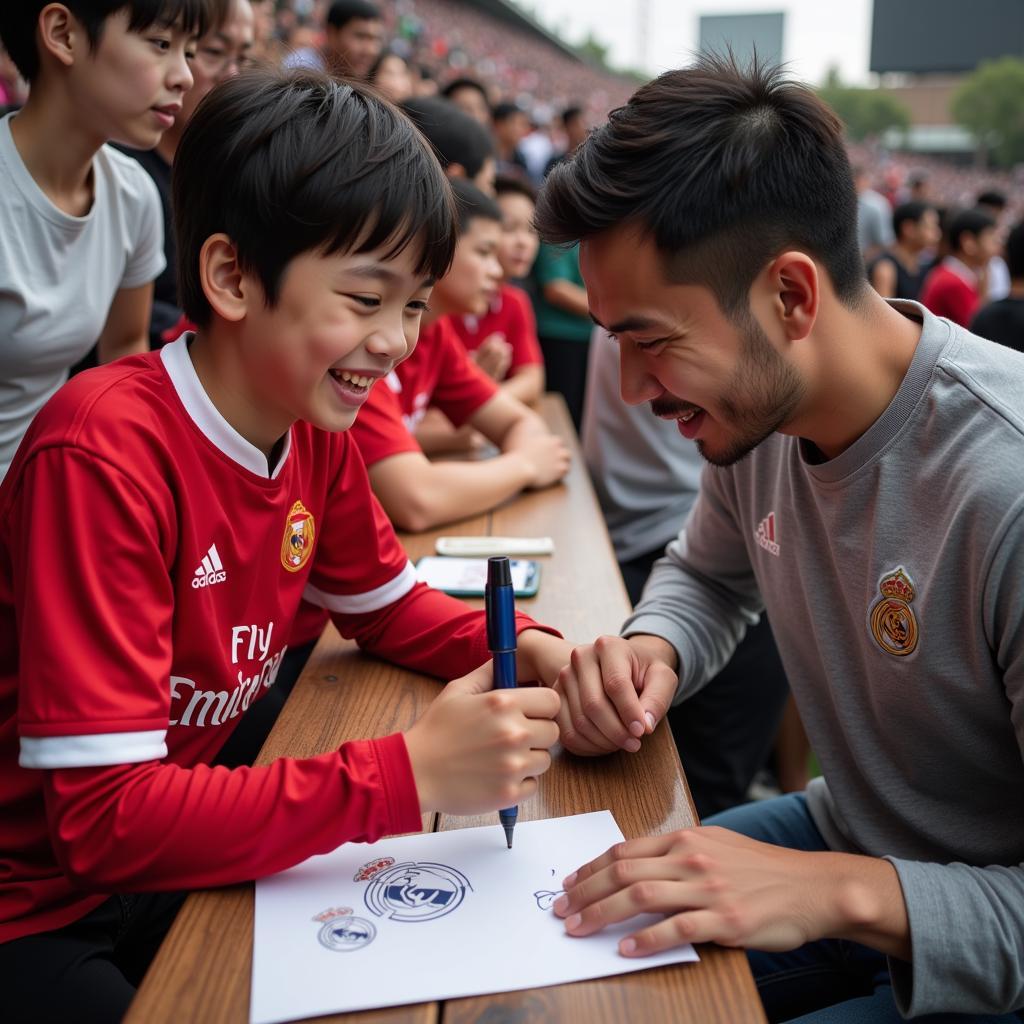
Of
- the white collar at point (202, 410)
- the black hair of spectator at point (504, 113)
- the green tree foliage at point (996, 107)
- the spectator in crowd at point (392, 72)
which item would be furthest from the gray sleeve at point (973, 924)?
the green tree foliage at point (996, 107)

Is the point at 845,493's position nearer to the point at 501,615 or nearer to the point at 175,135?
the point at 501,615

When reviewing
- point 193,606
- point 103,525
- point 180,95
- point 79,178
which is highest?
point 180,95

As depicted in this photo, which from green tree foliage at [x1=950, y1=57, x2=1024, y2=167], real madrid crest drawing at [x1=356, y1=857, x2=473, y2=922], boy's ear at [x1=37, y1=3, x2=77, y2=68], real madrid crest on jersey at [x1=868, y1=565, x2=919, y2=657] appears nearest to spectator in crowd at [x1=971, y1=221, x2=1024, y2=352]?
real madrid crest on jersey at [x1=868, y1=565, x2=919, y2=657]

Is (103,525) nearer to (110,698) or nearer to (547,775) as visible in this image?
(110,698)

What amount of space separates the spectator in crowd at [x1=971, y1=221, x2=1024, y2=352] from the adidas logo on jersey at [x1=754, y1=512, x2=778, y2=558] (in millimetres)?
2965

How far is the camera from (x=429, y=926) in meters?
0.82

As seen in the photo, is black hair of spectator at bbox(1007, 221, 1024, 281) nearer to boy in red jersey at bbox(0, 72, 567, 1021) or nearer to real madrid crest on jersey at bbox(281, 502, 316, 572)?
boy in red jersey at bbox(0, 72, 567, 1021)

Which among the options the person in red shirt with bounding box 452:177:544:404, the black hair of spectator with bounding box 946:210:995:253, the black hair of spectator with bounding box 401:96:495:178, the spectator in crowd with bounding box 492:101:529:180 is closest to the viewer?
the black hair of spectator with bounding box 401:96:495:178

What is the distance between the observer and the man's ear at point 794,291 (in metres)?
1.07

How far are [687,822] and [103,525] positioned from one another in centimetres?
61

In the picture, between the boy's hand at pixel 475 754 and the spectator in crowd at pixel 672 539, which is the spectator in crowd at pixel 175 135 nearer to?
the spectator in crowd at pixel 672 539

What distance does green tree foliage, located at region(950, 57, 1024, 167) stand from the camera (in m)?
36.2

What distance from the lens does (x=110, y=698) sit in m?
0.85

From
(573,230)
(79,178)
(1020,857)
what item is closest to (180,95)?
(79,178)
